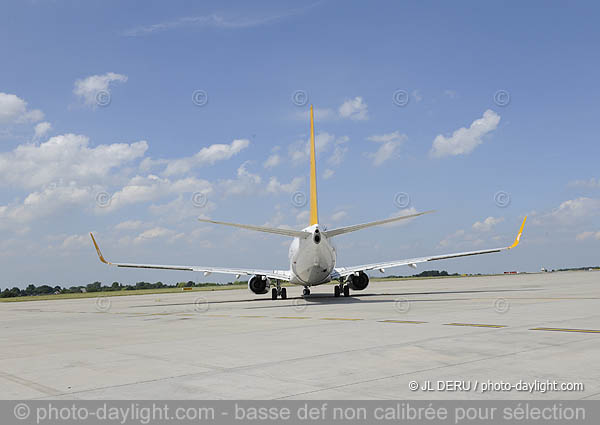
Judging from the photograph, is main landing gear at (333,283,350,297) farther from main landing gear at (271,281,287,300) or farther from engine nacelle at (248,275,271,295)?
engine nacelle at (248,275,271,295)

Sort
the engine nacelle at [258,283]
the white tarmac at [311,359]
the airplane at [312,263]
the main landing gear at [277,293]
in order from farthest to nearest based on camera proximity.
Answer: the main landing gear at [277,293] → the engine nacelle at [258,283] → the airplane at [312,263] → the white tarmac at [311,359]

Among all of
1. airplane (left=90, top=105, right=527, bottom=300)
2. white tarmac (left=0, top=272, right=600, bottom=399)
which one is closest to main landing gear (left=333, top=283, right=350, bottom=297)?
airplane (left=90, top=105, right=527, bottom=300)

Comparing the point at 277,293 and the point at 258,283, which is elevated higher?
the point at 258,283

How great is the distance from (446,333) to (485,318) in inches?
197

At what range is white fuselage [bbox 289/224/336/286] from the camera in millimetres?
33969

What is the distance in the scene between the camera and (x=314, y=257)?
3484 centimetres

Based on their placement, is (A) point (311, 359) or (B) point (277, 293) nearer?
(A) point (311, 359)

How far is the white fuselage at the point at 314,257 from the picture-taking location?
111ft

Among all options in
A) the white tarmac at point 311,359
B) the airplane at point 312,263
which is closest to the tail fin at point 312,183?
the airplane at point 312,263

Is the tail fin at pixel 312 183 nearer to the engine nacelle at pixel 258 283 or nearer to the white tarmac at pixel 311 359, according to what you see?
the engine nacelle at pixel 258 283

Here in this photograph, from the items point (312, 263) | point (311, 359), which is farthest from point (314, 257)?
point (311, 359)

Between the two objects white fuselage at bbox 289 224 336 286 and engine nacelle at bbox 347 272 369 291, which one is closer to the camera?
white fuselage at bbox 289 224 336 286

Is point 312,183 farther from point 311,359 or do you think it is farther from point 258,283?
point 311,359
